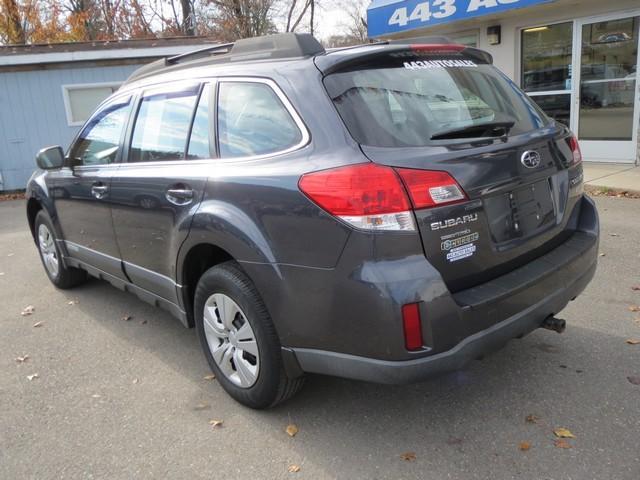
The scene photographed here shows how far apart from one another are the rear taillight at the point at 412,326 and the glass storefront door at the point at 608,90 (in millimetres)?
8682

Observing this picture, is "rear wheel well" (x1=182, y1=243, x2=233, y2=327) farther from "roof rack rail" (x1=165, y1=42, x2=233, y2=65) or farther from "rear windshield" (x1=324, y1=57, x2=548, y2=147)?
"roof rack rail" (x1=165, y1=42, x2=233, y2=65)

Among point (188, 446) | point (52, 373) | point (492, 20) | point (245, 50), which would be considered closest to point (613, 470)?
point (188, 446)

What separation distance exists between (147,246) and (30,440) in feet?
4.14

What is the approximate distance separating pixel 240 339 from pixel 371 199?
44.9 inches

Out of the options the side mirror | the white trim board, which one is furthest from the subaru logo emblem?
the white trim board

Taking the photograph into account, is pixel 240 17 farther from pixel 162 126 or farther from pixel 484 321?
pixel 484 321

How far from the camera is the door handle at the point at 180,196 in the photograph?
3.07 m

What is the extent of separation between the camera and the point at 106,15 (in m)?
27.5

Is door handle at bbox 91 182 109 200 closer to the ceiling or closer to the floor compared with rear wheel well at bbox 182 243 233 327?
closer to the ceiling

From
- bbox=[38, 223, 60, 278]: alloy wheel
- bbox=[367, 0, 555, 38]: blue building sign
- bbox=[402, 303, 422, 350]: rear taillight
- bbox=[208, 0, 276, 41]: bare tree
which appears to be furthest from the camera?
bbox=[208, 0, 276, 41]: bare tree

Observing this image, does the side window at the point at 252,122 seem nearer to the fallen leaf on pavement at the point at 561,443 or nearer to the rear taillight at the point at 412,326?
the rear taillight at the point at 412,326

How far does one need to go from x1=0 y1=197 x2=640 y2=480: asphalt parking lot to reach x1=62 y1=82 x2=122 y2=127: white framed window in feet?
33.9

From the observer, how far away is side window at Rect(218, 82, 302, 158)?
2672mm

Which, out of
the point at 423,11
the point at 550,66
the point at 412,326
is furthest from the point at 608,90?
the point at 412,326
